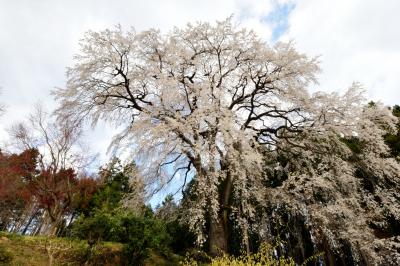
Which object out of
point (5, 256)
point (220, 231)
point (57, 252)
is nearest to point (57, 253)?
point (57, 252)

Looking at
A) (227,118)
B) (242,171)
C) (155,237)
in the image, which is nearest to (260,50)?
(227,118)

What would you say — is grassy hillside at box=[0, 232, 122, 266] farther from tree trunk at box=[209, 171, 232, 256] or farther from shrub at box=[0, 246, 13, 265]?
tree trunk at box=[209, 171, 232, 256]

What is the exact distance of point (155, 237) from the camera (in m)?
8.22

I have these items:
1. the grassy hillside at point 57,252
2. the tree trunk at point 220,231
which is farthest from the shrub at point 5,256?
the tree trunk at point 220,231

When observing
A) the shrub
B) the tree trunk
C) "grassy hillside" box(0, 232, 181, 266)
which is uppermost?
the tree trunk

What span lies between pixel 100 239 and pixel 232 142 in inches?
191

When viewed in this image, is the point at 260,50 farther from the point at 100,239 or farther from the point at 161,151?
the point at 100,239

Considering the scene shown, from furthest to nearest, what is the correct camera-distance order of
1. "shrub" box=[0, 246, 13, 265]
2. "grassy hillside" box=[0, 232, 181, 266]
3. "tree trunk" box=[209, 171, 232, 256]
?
"tree trunk" box=[209, 171, 232, 256]
"grassy hillside" box=[0, 232, 181, 266]
"shrub" box=[0, 246, 13, 265]

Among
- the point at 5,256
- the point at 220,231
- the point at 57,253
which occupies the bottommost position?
the point at 5,256

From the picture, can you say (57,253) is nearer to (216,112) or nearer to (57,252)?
(57,252)

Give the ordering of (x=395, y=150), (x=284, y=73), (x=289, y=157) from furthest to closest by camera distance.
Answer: (x=395, y=150)
(x=289, y=157)
(x=284, y=73)

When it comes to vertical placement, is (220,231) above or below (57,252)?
above

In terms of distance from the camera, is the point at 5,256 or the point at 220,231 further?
the point at 220,231

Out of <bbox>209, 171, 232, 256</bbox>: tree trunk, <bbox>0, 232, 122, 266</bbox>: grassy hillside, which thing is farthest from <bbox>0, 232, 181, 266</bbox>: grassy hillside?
<bbox>209, 171, 232, 256</bbox>: tree trunk
